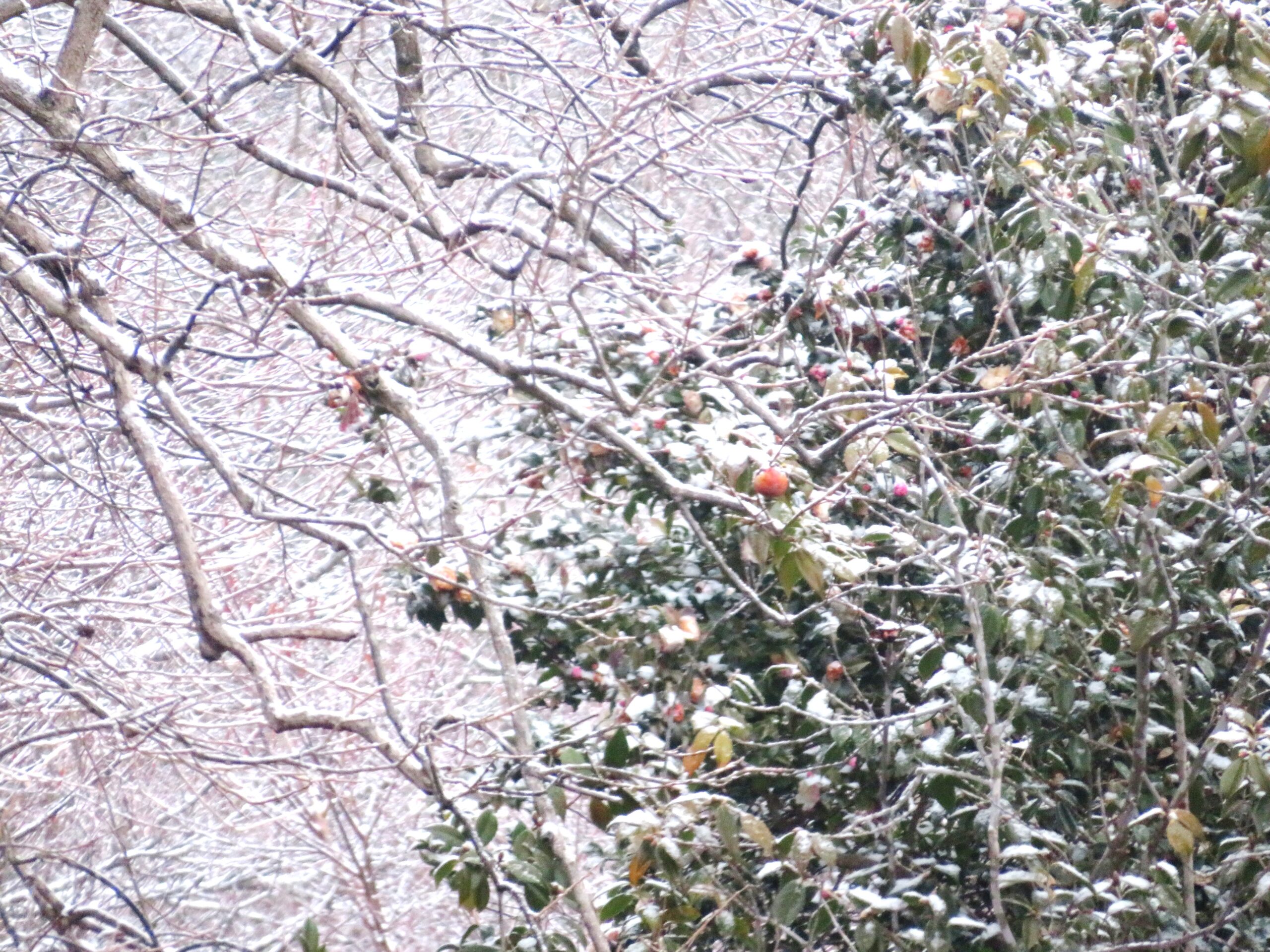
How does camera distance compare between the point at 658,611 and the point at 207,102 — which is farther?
the point at 207,102

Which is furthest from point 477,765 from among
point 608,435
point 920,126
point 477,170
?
point 477,170

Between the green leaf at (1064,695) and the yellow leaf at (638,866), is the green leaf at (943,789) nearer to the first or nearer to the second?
the green leaf at (1064,695)

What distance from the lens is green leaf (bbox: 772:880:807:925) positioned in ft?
9.85

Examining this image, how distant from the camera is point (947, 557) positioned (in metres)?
3.18

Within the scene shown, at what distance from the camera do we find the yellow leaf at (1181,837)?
2750mm

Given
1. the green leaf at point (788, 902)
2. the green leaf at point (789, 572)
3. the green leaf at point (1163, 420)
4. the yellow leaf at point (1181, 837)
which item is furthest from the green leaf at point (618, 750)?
the green leaf at point (1163, 420)

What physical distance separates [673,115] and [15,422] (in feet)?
11.0

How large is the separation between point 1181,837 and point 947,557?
0.76 meters

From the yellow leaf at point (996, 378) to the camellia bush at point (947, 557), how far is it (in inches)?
1.7

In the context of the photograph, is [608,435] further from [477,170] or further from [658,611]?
[477,170]

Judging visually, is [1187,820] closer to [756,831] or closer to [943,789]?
[943,789]

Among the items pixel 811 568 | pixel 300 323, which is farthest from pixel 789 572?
pixel 300 323

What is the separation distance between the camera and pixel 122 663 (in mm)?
5746

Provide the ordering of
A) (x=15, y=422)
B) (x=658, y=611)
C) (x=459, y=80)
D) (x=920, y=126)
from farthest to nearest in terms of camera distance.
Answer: (x=459, y=80), (x=15, y=422), (x=920, y=126), (x=658, y=611)
